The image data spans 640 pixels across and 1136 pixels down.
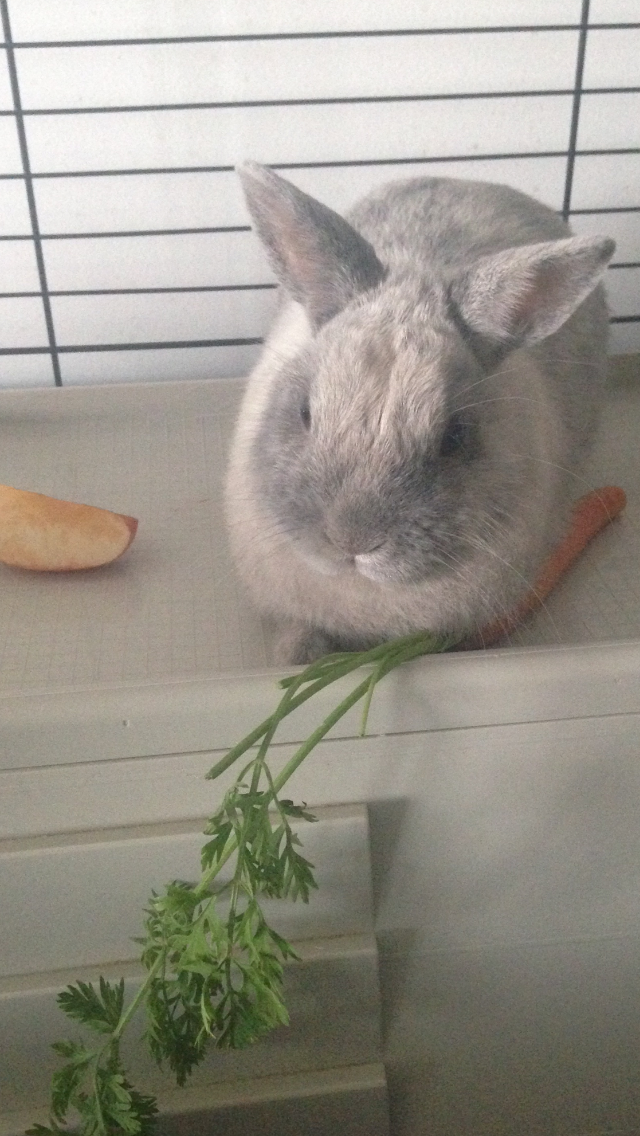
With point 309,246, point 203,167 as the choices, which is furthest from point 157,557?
point 203,167

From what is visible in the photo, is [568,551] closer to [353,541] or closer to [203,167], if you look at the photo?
[353,541]

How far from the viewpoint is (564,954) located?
1179 mm

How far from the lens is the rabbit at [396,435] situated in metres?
0.96

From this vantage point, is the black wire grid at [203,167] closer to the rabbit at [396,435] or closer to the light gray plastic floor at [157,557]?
the light gray plastic floor at [157,557]

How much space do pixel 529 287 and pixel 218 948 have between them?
698 mm

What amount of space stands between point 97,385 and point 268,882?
1.04 meters

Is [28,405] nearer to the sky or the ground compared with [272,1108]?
nearer to the sky

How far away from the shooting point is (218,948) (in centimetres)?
88

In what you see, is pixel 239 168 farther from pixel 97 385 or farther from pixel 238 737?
pixel 97 385

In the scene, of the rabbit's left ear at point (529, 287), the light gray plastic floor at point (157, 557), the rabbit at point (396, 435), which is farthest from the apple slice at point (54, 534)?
the rabbit's left ear at point (529, 287)

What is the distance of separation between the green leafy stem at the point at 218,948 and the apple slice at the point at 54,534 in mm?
398

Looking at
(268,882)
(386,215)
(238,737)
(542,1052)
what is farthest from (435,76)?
(542,1052)

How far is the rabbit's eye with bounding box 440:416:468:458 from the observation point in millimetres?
1009

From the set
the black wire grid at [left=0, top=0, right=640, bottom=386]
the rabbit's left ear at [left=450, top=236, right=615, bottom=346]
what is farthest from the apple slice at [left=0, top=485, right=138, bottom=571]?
the black wire grid at [left=0, top=0, right=640, bottom=386]
